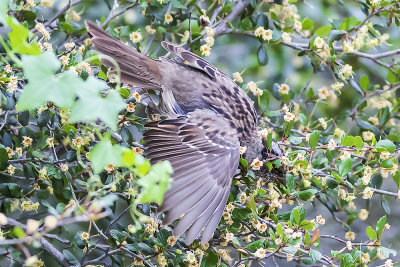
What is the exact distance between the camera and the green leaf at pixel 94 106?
1.17 meters

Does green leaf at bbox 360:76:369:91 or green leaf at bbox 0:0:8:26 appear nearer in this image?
green leaf at bbox 0:0:8:26

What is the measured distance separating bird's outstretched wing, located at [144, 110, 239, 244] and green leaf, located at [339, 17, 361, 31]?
0.79 metres

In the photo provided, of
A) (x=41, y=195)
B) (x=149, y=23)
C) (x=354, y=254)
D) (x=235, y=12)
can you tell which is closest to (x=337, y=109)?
(x=235, y=12)

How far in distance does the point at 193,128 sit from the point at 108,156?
153cm

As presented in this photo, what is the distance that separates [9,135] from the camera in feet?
8.49

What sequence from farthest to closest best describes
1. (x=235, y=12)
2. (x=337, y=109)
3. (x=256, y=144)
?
1. (x=337, y=109)
2. (x=235, y=12)
3. (x=256, y=144)

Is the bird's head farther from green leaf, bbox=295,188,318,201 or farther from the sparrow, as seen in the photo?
green leaf, bbox=295,188,318,201

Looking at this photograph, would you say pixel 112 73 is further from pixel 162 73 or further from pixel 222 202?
pixel 222 202

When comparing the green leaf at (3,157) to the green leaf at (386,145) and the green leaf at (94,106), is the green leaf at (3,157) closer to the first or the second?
the green leaf at (94,106)

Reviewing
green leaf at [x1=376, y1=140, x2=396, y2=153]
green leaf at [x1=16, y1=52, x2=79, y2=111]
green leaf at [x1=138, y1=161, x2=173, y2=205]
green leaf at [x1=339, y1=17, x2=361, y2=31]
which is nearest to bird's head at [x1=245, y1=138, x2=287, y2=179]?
green leaf at [x1=376, y1=140, x2=396, y2=153]

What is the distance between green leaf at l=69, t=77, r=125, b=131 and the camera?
117cm

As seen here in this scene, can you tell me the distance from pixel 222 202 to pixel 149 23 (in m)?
1.34

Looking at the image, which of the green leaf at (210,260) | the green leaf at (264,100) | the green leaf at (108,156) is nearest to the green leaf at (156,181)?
the green leaf at (108,156)

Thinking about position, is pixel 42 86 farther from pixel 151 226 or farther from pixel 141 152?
pixel 141 152
